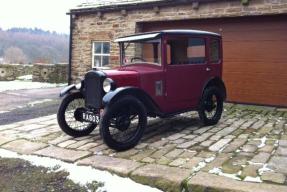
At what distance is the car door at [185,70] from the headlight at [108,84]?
1.19 meters

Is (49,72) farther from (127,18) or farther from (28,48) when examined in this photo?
(28,48)

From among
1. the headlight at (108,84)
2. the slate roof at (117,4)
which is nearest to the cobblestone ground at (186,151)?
the headlight at (108,84)

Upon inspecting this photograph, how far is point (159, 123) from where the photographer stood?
24.9 feet

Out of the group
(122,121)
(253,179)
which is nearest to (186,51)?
(122,121)

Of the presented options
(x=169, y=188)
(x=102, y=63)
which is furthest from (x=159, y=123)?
(x=102, y=63)

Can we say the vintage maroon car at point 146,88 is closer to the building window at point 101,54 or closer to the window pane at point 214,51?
the window pane at point 214,51

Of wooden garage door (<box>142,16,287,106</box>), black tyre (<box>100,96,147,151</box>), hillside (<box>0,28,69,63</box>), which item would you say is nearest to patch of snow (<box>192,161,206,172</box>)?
black tyre (<box>100,96,147,151</box>)

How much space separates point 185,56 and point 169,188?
323 centimetres

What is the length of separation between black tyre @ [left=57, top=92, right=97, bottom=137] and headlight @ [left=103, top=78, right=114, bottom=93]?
88cm

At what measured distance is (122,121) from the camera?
222 inches

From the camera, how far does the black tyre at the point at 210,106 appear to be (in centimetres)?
716

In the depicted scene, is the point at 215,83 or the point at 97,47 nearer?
the point at 215,83

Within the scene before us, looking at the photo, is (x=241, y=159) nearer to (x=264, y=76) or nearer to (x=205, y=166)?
(x=205, y=166)

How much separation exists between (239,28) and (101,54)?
526cm
